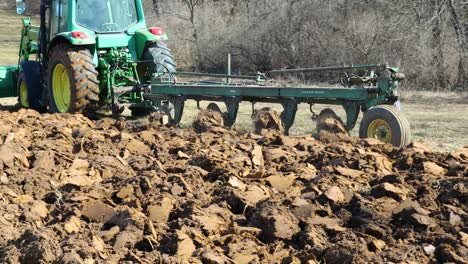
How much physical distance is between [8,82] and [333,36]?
37.3ft

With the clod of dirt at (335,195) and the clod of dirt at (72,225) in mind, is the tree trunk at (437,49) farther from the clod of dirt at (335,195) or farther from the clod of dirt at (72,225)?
the clod of dirt at (72,225)

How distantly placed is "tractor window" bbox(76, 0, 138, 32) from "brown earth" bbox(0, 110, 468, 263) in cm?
328

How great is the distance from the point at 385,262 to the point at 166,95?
6.33m

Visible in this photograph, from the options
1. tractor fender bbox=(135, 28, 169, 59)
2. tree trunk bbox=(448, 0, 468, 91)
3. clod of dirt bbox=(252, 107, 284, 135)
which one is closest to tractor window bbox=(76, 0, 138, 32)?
tractor fender bbox=(135, 28, 169, 59)

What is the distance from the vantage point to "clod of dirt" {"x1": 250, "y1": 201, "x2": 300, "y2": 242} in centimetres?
469

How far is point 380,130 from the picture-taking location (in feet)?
25.9

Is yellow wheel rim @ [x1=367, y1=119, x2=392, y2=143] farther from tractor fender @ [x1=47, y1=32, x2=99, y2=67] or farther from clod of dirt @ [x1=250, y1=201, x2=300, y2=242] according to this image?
tractor fender @ [x1=47, y1=32, x2=99, y2=67]

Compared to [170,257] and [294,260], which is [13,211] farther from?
[294,260]

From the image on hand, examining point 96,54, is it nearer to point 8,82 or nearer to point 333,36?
point 8,82

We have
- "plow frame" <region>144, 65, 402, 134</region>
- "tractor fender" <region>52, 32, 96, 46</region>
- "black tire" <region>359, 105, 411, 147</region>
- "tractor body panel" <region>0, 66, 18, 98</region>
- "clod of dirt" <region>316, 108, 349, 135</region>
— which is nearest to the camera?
"black tire" <region>359, 105, 411, 147</region>

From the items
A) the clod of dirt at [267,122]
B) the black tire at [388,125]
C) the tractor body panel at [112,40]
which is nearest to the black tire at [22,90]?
the tractor body panel at [112,40]

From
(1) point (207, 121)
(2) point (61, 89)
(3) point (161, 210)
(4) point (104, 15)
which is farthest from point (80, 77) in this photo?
(3) point (161, 210)

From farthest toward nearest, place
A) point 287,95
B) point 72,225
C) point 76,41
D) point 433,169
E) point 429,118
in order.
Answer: point 429,118 → point 76,41 → point 287,95 → point 433,169 → point 72,225

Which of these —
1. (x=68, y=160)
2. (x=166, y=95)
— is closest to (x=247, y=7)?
(x=166, y=95)
